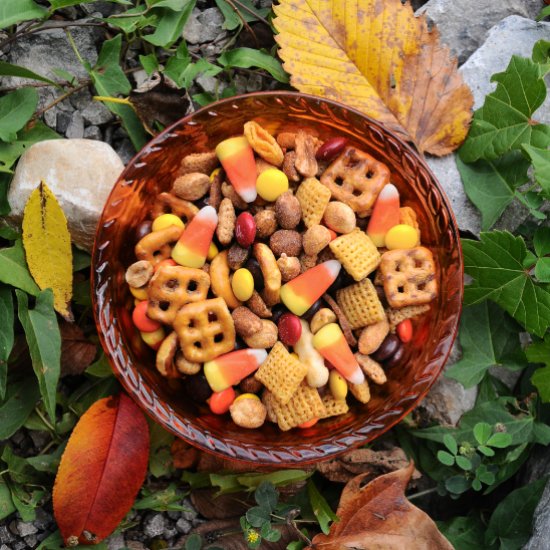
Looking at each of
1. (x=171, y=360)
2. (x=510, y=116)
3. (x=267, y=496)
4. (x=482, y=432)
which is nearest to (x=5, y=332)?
(x=171, y=360)

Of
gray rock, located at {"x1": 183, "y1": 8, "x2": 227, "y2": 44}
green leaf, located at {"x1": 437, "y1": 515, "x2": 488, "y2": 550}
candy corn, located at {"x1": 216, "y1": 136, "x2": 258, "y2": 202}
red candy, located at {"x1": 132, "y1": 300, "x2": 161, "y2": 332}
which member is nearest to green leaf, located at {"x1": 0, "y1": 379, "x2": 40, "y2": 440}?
red candy, located at {"x1": 132, "y1": 300, "x2": 161, "y2": 332}

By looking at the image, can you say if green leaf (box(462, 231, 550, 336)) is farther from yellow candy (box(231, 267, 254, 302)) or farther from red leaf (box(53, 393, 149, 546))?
red leaf (box(53, 393, 149, 546))

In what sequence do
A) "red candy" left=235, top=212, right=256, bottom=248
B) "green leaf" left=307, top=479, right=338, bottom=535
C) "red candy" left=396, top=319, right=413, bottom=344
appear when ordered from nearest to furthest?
"red candy" left=235, top=212, right=256, bottom=248 < "red candy" left=396, top=319, right=413, bottom=344 < "green leaf" left=307, top=479, right=338, bottom=535

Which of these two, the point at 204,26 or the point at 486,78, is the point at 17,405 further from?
the point at 486,78

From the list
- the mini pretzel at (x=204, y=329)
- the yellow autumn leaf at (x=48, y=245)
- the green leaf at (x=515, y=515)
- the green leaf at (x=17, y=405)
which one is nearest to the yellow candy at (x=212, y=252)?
the mini pretzel at (x=204, y=329)

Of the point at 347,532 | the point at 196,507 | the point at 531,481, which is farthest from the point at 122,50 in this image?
the point at 531,481

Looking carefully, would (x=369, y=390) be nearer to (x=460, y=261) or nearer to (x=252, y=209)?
(x=460, y=261)
